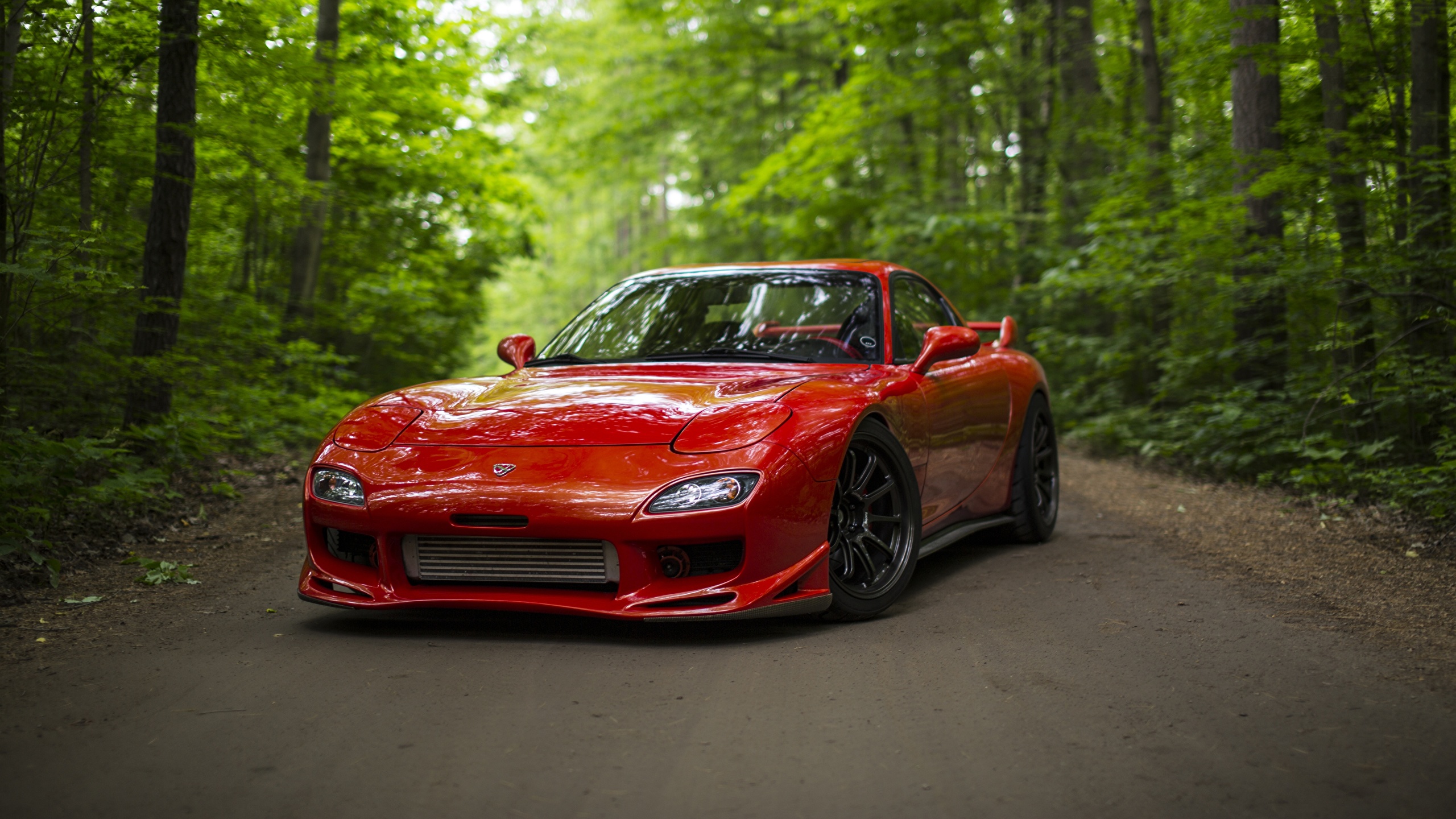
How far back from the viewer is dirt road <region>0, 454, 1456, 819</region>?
2424 mm

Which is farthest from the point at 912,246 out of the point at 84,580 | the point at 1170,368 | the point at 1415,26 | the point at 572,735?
the point at 572,735

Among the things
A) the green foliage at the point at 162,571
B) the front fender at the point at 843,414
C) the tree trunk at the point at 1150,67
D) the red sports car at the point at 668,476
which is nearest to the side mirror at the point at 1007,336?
the red sports car at the point at 668,476

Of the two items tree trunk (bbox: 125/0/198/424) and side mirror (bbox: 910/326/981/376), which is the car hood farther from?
tree trunk (bbox: 125/0/198/424)

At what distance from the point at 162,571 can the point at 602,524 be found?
8.32ft

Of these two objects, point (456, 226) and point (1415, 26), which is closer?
point (1415, 26)

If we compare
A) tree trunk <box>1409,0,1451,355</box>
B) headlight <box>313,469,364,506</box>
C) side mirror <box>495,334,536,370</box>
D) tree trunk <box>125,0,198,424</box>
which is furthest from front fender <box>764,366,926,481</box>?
tree trunk <box>125,0,198,424</box>

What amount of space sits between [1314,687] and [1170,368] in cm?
763

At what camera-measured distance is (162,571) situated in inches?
197

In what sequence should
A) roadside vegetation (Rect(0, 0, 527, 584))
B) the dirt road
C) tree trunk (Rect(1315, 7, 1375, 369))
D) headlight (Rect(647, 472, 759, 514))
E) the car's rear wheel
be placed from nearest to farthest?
the dirt road
headlight (Rect(647, 472, 759, 514))
the car's rear wheel
roadside vegetation (Rect(0, 0, 527, 584))
tree trunk (Rect(1315, 7, 1375, 369))

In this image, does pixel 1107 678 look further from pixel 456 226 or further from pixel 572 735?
pixel 456 226

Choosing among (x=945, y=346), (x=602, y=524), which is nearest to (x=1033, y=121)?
(x=945, y=346)

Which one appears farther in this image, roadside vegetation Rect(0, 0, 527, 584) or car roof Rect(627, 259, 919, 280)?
roadside vegetation Rect(0, 0, 527, 584)

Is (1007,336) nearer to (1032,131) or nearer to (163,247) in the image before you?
(163,247)

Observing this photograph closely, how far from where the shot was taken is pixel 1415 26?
7445mm
